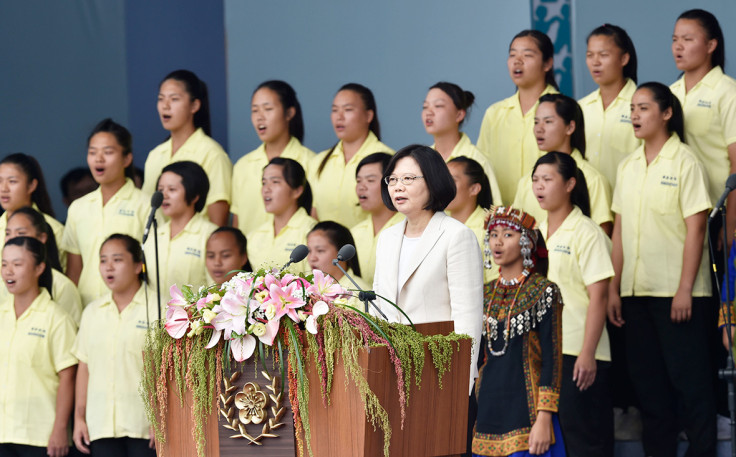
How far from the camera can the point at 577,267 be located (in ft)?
16.2

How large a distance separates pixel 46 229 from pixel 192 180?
35.4 inches

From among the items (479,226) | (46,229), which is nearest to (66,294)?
(46,229)

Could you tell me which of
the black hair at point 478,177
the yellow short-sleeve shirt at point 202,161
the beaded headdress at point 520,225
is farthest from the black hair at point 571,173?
the yellow short-sleeve shirt at point 202,161

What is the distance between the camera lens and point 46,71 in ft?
24.7

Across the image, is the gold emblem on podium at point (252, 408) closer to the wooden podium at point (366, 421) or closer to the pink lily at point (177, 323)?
the wooden podium at point (366, 421)

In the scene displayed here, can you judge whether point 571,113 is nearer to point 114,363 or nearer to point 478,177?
point 478,177

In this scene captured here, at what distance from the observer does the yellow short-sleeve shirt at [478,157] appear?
17.5 feet

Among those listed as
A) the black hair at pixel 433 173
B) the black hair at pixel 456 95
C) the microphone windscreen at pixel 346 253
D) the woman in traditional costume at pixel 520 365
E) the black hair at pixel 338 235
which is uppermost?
the black hair at pixel 456 95

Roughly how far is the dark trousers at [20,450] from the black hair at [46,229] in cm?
101

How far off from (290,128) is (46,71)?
226 cm

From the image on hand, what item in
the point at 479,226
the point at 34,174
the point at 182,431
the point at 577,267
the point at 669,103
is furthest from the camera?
the point at 34,174

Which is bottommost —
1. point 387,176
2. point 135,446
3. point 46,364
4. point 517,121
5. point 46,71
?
point 135,446

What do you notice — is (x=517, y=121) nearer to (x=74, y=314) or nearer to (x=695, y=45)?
(x=695, y=45)

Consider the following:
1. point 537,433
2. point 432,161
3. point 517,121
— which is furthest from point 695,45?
point 432,161
